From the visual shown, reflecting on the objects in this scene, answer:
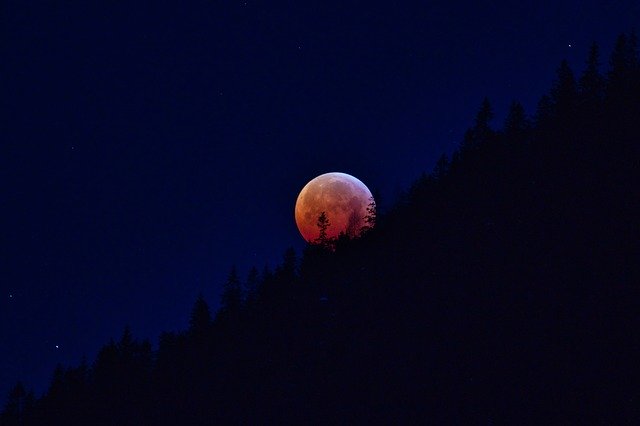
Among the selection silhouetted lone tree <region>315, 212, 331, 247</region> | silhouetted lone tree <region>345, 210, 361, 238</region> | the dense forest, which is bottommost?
the dense forest

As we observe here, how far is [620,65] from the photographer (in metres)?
72.2

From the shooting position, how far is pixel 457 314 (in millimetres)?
41875

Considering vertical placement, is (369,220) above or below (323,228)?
above

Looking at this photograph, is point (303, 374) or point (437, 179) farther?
point (437, 179)

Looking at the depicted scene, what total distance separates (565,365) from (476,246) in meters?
19.3

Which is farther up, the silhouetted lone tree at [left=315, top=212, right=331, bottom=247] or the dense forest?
the silhouetted lone tree at [left=315, top=212, right=331, bottom=247]

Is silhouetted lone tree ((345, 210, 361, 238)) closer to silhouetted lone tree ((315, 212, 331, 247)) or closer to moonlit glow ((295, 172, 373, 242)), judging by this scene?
moonlit glow ((295, 172, 373, 242))

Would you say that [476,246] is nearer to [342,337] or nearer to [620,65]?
[342,337]

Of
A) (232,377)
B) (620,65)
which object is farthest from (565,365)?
(620,65)

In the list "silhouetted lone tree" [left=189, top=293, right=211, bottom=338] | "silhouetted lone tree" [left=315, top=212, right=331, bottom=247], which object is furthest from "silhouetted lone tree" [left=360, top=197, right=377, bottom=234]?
"silhouetted lone tree" [left=189, top=293, right=211, bottom=338]

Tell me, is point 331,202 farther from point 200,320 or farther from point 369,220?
point 200,320

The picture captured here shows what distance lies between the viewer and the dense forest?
3303 centimetres

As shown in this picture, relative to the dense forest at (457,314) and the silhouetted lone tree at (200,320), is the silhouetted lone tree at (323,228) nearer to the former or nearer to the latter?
the dense forest at (457,314)

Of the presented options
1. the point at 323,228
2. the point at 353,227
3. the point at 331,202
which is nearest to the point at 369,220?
the point at 353,227
